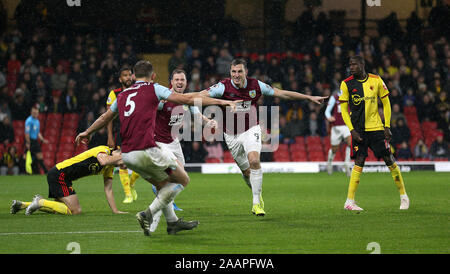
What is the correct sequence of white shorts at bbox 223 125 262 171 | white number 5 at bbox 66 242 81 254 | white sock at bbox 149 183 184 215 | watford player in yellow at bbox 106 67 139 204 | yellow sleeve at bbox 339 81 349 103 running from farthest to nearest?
watford player in yellow at bbox 106 67 139 204 → yellow sleeve at bbox 339 81 349 103 → white shorts at bbox 223 125 262 171 → white sock at bbox 149 183 184 215 → white number 5 at bbox 66 242 81 254

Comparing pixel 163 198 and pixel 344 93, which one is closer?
pixel 163 198

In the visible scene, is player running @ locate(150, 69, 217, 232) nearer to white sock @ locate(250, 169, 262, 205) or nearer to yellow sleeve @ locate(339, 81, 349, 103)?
white sock @ locate(250, 169, 262, 205)

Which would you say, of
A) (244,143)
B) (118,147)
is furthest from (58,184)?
(244,143)

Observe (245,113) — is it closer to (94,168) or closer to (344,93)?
(344,93)

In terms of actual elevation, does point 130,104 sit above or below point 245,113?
above

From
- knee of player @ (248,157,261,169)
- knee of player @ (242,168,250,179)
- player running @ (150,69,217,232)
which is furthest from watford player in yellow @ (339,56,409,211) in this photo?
player running @ (150,69,217,232)

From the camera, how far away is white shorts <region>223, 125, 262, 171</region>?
34.0ft

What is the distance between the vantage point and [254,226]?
8.70 m

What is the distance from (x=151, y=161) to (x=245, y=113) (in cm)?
317

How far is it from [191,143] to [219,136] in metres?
1.01

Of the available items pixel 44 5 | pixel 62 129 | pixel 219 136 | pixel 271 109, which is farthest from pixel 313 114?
pixel 44 5

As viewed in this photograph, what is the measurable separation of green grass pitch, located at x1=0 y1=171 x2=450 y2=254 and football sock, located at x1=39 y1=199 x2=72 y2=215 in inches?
4.2

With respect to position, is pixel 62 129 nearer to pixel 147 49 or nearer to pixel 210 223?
pixel 147 49

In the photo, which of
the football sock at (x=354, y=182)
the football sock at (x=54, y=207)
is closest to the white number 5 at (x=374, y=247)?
the football sock at (x=354, y=182)
